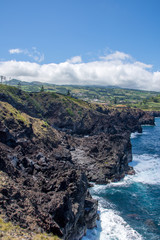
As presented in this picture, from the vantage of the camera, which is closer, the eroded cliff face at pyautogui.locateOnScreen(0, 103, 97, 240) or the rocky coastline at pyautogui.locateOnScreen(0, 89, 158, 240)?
the eroded cliff face at pyautogui.locateOnScreen(0, 103, 97, 240)

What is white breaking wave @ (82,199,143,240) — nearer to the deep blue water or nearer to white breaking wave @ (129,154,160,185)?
the deep blue water

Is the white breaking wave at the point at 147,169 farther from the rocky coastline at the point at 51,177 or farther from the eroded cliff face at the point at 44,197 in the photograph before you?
the eroded cliff face at the point at 44,197

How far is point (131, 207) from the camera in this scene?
48.0 metres

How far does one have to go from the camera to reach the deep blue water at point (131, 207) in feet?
125

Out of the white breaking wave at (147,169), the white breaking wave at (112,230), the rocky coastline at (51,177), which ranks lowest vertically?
the white breaking wave at (112,230)

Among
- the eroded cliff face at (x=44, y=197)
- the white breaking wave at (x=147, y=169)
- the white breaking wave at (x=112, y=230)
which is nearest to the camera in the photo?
the eroded cliff face at (x=44, y=197)

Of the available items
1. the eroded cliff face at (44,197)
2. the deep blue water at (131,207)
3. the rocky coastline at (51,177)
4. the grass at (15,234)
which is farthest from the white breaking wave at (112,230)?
the grass at (15,234)

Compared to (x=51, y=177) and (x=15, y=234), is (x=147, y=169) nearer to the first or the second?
(x=51, y=177)

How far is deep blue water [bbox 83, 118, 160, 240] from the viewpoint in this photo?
3816 cm

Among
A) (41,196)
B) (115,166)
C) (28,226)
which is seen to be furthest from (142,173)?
(28,226)

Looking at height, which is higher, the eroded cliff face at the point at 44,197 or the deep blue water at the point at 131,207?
the eroded cliff face at the point at 44,197

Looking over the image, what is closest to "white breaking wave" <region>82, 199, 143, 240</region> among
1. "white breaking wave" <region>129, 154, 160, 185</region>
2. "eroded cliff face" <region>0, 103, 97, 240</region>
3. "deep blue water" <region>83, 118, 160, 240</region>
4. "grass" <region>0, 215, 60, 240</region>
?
"deep blue water" <region>83, 118, 160, 240</region>

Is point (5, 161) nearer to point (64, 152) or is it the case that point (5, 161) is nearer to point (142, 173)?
point (64, 152)

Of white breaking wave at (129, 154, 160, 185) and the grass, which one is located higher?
the grass
